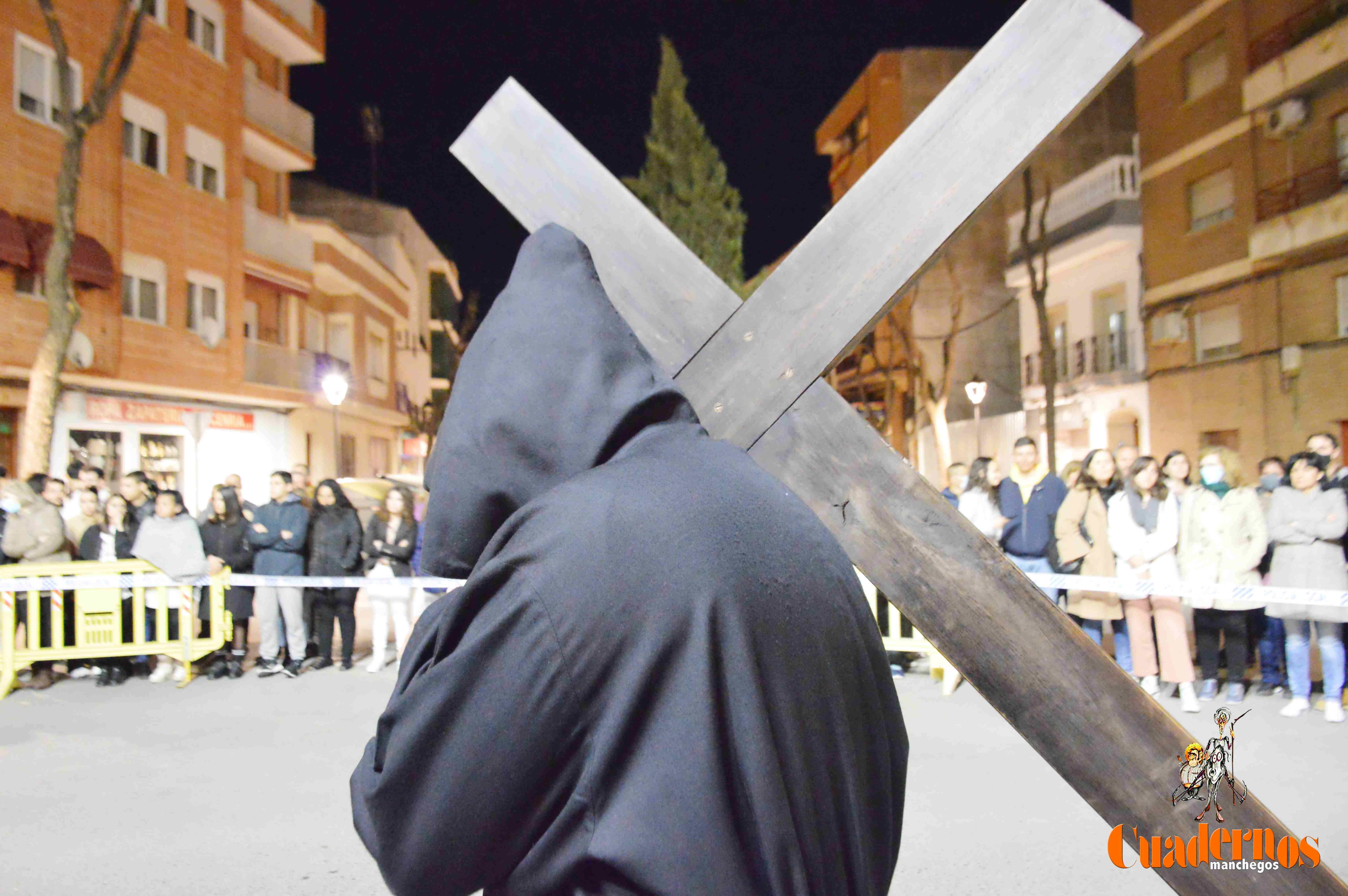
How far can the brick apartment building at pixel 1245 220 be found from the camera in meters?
18.1

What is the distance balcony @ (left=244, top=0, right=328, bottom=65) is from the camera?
25844 mm

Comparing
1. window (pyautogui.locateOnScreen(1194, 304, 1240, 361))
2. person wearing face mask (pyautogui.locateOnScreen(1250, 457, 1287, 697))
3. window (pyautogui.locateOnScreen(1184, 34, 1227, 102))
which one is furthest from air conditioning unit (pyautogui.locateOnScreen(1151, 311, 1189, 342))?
person wearing face mask (pyautogui.locateOnScreen(1250, 457, 1287, 697))

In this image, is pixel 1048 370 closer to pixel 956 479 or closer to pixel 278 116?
pixel 956 479

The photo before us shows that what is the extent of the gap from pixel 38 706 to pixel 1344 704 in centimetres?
1043

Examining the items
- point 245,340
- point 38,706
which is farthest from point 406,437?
point 38,706

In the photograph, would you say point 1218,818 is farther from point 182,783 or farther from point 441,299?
point 441,299

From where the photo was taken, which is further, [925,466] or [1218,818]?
[925,466]

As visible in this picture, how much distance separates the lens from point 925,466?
1428 inches

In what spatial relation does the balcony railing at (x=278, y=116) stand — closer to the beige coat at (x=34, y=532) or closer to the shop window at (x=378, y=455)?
the shop window at (x=378, y=455)

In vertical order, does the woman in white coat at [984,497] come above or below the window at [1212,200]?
below

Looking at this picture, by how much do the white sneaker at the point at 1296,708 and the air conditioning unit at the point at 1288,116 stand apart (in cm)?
1634

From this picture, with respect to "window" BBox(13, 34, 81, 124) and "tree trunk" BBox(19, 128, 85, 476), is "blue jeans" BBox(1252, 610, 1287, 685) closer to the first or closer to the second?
"tree trunk" BBox(19, 128, 85, 476)

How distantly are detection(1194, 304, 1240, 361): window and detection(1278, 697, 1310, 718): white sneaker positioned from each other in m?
16.1

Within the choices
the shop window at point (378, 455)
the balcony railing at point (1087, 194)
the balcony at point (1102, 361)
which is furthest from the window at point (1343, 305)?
the shop window at point (378, 455)
